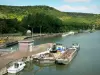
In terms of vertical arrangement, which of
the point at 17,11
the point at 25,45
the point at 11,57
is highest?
the point at 17,11

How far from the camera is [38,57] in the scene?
3070 cm

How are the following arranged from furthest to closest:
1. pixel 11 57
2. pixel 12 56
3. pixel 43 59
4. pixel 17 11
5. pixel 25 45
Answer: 1. pixel 17 11
2. pixel 25 45
3. pixel 43 59
4. pixel 12 56
5. pixel 11 57

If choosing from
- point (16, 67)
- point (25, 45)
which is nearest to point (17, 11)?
point (25, 45)

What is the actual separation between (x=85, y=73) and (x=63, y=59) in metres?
4.19

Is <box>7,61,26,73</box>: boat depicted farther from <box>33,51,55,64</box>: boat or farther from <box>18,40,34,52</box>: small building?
<box>18,40,34,52</box>: small building

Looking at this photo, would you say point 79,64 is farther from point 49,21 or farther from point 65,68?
point 49,21

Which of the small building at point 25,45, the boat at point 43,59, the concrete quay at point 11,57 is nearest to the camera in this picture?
the concrete quay at point 11,57

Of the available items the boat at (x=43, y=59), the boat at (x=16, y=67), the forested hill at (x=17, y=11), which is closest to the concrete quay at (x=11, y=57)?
the boat at (x=16, y=67)

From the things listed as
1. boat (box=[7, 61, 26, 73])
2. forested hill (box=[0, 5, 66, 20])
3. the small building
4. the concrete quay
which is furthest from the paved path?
forested hill (box=[0, 5, 66, 20])

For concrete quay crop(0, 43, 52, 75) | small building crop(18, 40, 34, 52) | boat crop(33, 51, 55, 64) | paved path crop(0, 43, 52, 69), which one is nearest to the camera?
concrete quay crop(0, 43, 52, 75)

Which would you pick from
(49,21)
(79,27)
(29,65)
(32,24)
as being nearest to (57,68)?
(29,65)

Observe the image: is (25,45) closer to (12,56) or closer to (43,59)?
(12,56)

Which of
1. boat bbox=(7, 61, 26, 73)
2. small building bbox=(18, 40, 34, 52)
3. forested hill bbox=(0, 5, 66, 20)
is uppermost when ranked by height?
forested hill bbox=(0, 5, 66, 20)

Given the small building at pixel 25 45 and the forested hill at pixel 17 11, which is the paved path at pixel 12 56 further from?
the forested hill at pixel 17 11
